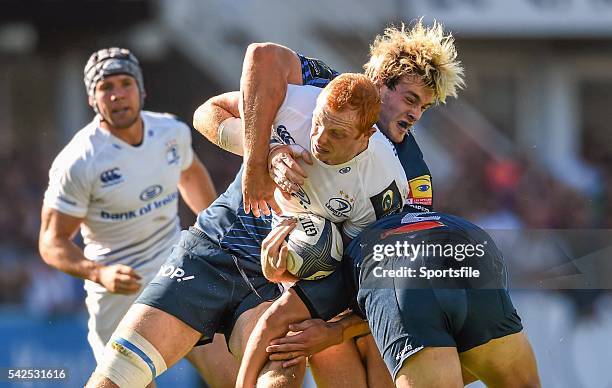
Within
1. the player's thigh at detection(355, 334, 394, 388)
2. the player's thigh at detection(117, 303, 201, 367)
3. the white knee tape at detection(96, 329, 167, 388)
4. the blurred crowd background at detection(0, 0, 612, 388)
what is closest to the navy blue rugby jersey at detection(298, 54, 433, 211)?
the player's thigh at detection(355, 334, 394, 388)

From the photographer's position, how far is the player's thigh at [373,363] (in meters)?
4.10

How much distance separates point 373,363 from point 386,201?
605 mm

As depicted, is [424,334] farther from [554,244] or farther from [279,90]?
[554,244]

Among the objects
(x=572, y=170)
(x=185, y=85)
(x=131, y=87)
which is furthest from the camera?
(x=185, y=85)

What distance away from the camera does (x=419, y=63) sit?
4.27 m

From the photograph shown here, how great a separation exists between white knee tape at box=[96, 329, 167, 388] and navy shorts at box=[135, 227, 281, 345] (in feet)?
0.52

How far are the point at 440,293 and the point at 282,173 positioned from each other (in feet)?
2.08

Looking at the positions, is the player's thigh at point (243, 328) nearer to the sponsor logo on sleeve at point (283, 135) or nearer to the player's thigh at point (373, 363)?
the player's thigh at point (373, 363)

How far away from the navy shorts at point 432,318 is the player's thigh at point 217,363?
137 centimetres

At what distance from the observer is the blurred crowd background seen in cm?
935

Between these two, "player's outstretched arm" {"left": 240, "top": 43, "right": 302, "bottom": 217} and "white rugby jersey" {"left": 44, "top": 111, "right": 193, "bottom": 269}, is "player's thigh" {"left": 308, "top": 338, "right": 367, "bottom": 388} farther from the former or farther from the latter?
"white rugby jersey" {"left": 44, "top": 111, "right": 193, "bottom": 269}

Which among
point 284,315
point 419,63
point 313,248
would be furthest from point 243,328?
point 419,63

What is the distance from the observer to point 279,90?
4.02 m

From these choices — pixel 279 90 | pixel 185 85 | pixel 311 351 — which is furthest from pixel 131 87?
pixel 185 85
